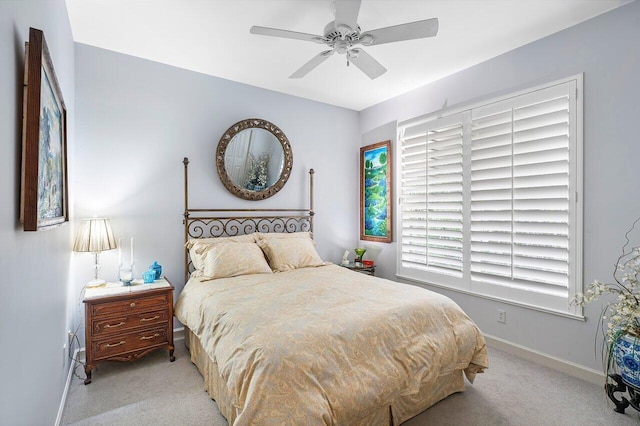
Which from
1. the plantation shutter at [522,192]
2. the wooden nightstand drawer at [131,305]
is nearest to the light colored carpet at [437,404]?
the wooden nightstand drawer at [131,305]

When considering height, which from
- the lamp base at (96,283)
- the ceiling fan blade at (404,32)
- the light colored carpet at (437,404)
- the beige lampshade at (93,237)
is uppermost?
the ceiling fan blade at (404,32)

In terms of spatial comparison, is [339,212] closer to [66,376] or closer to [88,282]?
[88,282]

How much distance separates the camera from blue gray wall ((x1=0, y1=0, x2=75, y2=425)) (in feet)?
3.22

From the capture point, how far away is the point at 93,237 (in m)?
2.59

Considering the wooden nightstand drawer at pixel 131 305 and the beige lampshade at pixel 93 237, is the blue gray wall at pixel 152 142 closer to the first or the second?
the beige lampshade at pixel 93 237

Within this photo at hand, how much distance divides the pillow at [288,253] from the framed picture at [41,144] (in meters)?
1.79

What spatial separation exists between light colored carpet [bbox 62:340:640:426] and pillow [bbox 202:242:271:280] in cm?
85

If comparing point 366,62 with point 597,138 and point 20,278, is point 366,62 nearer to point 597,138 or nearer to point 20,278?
point 597,138

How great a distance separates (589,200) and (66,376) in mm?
4308

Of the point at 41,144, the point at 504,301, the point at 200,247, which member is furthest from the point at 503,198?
the point at 41,144

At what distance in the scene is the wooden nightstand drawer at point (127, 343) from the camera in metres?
2.47

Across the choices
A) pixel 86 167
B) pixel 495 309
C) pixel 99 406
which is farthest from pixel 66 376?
pixel 495 309

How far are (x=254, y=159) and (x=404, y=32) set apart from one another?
2.25 m

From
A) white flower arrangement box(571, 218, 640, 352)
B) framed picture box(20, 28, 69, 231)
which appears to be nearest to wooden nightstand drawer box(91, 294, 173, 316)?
framed picture box(20, 28, 69, 231)
